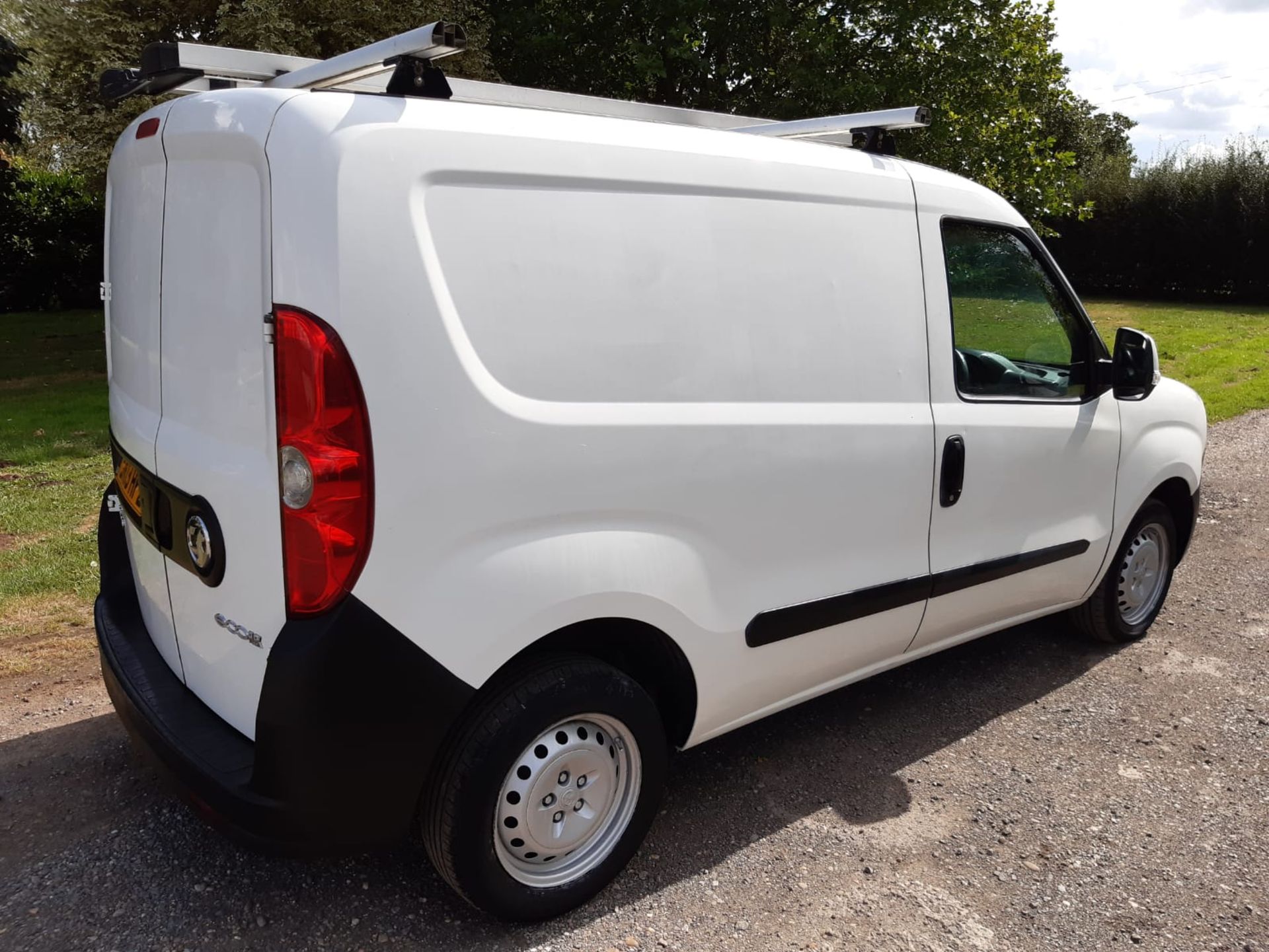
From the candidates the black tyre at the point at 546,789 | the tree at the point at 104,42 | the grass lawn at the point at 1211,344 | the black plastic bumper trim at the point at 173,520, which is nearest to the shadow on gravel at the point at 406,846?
the black tyre at the point at 546,789

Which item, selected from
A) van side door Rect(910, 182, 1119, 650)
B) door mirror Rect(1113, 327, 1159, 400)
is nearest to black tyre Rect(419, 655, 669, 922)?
van side door Rect(910, 182, 1119, 650)

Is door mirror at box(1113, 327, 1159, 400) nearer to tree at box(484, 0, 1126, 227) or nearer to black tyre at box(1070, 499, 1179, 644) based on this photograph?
black tyre at box(1070, 499, 1179, 644)

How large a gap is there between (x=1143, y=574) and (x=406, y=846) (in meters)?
3.40

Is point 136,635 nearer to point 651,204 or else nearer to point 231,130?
point 231,130

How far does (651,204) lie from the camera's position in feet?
8.26

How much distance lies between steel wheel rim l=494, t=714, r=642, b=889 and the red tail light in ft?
2.17

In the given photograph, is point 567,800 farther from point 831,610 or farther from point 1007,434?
point 1007,434

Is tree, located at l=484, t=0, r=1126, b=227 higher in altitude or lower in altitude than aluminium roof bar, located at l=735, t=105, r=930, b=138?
higher

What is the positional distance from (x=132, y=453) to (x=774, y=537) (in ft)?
5.81

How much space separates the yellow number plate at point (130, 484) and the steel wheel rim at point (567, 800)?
50.2 inches

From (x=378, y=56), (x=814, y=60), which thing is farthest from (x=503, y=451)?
(x=814, y=60)

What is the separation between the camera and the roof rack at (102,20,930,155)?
2.22 metres

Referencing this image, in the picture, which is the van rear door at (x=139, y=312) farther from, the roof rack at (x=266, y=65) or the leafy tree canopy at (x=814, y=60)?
the leafy tree canopy at (x=814, y=60)

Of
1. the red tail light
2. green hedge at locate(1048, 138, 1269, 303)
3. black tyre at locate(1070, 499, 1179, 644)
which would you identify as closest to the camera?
the red tail light
